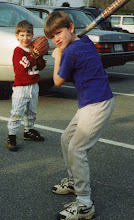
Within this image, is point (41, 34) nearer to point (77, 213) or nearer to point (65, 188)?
point (65, 188)

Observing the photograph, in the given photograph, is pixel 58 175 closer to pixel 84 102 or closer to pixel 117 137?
pixel 84 102

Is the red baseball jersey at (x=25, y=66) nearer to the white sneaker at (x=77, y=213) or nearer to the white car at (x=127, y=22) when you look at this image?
the white sneaker at (x=77, y=213)

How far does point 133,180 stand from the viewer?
3.71 meters

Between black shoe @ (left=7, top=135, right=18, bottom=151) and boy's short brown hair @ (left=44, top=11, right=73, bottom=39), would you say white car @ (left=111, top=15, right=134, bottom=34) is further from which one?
boy's short brown hair @ (left=44, top=11, right=73, bottom=39)

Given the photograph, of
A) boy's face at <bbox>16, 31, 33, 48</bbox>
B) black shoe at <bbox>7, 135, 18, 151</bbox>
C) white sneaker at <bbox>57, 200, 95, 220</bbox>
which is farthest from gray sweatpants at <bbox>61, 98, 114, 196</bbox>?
boy's face at <bbox>16, 31, 33, 48</bbox>

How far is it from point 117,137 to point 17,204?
7.28ft

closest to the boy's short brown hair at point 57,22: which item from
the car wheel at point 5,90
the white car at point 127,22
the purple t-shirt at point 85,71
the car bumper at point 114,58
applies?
the purple t-shirt at point 85,71

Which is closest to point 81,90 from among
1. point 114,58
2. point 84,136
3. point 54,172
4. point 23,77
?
point 84,136

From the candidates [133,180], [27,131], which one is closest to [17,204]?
[133,180]

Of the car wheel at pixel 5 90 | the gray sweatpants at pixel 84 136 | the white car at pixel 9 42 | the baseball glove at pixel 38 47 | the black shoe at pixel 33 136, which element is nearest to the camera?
the gray sweatpants at pixel 84 136

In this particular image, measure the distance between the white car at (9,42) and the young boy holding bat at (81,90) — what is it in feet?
12.3

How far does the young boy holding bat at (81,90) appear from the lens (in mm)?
2814

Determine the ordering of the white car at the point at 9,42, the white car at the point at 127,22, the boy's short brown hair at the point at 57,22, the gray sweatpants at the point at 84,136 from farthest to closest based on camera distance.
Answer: the white car at the point at 127,22 → the white car at the point at 9,42 → the gray sweatpants at the point at 84,136 → the boy's short brown hair at the point at 57,22

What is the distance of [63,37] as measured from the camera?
2818 mm
